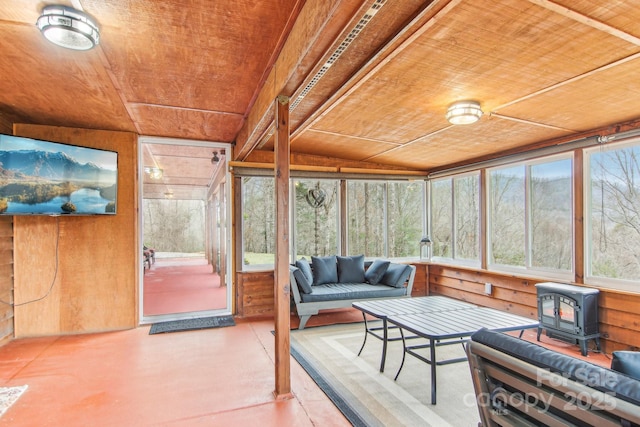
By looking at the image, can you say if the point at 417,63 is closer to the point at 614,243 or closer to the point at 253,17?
the point at 253,17

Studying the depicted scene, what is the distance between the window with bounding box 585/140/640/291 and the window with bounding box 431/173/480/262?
1676 millimetres

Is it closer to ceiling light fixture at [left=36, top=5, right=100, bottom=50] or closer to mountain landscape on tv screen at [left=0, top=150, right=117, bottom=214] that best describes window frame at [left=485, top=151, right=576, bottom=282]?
ceiling light fixture at [left=36, top=5, right=100, bottom=50]

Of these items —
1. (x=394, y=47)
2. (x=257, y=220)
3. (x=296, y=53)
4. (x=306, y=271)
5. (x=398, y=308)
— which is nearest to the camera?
(x=296, y=53)

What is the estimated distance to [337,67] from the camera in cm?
254

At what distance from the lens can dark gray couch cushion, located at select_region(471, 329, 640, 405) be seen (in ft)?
3.47

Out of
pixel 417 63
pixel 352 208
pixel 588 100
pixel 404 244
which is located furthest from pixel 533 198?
pixel 417 63

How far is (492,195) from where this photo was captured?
5.21 meters

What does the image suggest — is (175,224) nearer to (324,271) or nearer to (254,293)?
(254,293)

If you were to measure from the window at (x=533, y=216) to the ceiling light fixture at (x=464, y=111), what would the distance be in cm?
189

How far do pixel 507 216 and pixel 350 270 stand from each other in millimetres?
2449

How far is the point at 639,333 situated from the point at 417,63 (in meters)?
3.36

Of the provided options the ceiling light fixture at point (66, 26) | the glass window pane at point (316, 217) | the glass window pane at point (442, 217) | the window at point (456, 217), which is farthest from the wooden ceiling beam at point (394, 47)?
the glass window pane at point (442, 217)

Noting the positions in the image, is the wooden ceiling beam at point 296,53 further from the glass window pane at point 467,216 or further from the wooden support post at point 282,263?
the glass window pane at point 467,216

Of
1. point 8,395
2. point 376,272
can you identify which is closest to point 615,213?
point 376,272
